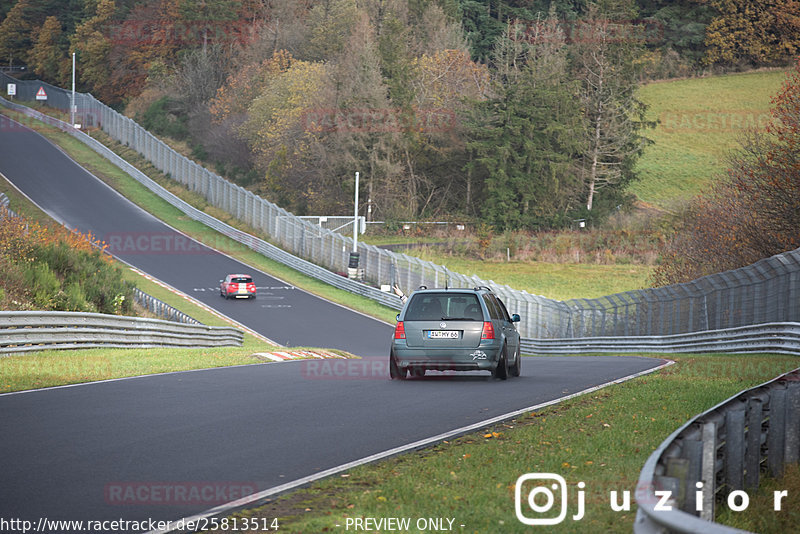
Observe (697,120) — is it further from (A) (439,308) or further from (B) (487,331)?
(B) (487,331)

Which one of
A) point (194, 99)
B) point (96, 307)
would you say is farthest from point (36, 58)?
point (96, 307)

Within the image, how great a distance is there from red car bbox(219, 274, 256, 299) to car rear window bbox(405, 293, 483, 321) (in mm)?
32870

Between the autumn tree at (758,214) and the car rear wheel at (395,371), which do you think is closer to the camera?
the car rear wheel at (395,371)

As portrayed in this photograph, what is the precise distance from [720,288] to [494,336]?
12188mm

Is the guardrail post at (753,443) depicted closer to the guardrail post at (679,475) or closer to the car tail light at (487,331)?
the guardrail post at (679,475)

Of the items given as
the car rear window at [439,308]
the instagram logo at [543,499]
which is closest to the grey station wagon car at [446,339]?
the car rear window at [439,308]

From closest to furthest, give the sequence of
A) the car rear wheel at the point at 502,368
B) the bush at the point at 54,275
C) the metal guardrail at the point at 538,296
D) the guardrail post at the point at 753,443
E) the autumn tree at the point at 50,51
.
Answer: the guardrail post at the point at 753,443
the car rear wheel at the point at 502,368
the metal guardrail at the point at 538,296
the bush at the point at 54,275
the autumn tree at the point at 50,51

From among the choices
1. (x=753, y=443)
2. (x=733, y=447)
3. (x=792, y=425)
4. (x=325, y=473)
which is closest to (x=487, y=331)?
(x=792, y=425)

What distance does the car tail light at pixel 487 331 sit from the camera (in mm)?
17234

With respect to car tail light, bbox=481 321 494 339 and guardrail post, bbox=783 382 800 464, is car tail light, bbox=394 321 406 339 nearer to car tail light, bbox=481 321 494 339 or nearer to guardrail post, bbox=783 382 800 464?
car tail light, bbox=481 321 494 339

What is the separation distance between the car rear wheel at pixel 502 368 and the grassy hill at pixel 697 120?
84.9 m

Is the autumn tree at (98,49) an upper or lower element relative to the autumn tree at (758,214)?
upper

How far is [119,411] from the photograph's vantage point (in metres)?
12.2

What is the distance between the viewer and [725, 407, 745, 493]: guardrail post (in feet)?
25.6
